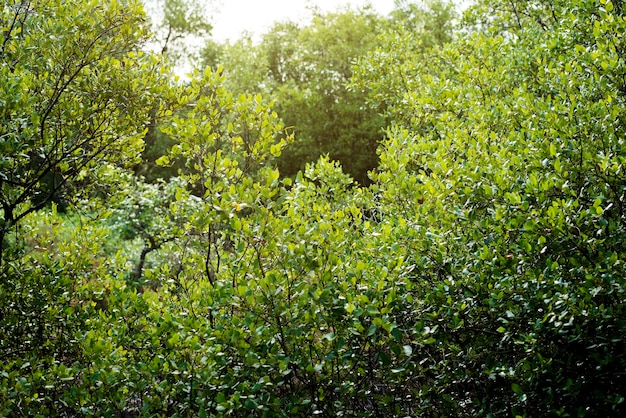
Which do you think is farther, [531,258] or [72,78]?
[72,78]

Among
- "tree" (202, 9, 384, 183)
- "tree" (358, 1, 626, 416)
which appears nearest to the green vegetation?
"tree" (358, 1, 626, 416)

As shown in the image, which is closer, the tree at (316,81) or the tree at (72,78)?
the tree at (72,78)

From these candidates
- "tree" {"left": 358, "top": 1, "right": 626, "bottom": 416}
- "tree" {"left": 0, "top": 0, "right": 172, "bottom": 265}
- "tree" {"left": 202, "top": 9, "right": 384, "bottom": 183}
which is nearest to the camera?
"tree" {"left": 358, "top": 1, "right": 626, "bottom": 416}

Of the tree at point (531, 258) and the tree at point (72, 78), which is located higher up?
the tree at point (72, 78)

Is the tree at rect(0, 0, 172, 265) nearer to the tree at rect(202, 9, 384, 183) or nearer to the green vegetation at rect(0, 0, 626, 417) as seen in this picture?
the green vegetation at rect(0, 0, 626, 417)

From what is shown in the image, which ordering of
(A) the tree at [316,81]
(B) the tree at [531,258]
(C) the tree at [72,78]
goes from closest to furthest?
(B) the tree at [531,258]
(C) the tree at [72,78]
(A) the tree at [316,81]

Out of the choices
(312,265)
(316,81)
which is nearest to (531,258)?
(312,265)

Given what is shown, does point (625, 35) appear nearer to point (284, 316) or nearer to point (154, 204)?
point (284, 316)

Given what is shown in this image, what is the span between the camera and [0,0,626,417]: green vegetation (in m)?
3.53

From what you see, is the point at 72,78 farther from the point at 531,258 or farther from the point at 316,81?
the point at 316,81

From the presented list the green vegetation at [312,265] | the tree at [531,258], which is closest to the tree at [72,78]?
the green vegetation at [312,265]

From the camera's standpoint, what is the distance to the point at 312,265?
139 inches

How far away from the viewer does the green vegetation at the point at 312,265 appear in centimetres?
353

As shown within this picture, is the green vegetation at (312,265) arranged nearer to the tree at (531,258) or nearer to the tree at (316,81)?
the tree at (531,258)
